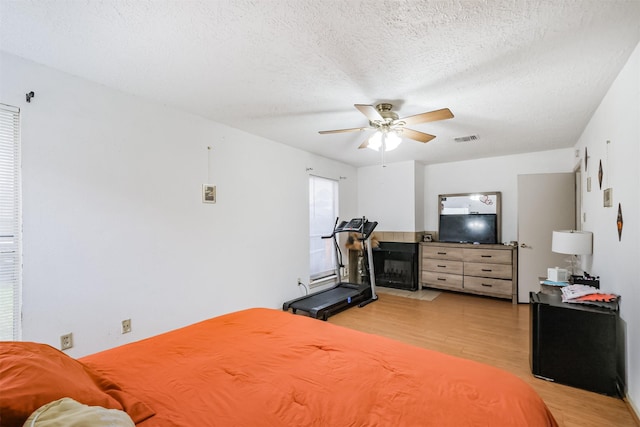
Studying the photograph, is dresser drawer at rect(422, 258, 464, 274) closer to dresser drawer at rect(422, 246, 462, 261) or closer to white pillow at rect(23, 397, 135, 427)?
dresser drawer at rect(422, 246, 462, 261)

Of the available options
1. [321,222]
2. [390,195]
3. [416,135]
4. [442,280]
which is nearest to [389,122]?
[416,135]

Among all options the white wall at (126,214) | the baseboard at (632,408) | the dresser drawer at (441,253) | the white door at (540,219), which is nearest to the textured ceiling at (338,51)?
the white wall at (126,214)

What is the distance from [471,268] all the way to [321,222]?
263 cm

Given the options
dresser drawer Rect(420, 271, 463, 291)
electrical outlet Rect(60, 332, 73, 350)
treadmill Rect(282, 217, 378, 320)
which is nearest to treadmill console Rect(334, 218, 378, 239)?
treadmill Rect(282, 217, 378, 320)

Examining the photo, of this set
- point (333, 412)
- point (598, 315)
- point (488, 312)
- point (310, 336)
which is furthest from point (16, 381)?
point (488, 312)

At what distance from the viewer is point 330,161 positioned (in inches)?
209

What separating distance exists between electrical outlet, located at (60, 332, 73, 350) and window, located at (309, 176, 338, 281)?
3140 mm

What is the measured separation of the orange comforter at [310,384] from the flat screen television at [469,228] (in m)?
4.10

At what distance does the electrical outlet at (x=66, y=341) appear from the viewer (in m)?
2.22

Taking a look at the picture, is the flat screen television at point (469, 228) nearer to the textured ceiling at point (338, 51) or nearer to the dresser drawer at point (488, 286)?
the dresser drawer at point (488, 286)

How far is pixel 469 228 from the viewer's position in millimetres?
5285

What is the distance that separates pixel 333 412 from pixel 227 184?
112 inches

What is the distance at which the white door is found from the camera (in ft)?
14.2

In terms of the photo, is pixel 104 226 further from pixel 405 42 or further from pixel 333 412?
pixel 405 42
